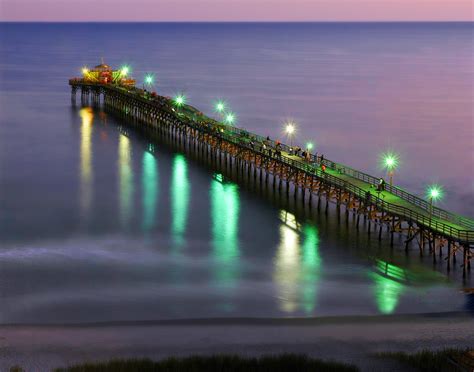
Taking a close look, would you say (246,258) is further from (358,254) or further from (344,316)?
(344,316)

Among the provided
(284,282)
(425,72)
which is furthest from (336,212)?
(425,72)

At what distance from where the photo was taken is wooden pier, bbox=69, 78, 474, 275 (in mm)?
44625

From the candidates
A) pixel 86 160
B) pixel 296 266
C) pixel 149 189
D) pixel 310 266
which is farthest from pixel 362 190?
pixel 86 160

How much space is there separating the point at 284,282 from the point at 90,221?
617 inches

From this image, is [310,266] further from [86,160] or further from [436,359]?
[86,160]

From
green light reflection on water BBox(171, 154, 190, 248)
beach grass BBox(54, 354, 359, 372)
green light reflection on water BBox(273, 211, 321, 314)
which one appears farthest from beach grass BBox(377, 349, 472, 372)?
green light reflection on water BBox(171, 154, 190, 248)

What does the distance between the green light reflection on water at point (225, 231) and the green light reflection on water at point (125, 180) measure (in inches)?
218

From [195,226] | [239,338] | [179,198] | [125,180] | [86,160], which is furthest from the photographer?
[86,160]

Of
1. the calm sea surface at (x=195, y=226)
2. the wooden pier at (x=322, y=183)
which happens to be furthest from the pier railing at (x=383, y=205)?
the calm sea surface at (x=195, y=226)

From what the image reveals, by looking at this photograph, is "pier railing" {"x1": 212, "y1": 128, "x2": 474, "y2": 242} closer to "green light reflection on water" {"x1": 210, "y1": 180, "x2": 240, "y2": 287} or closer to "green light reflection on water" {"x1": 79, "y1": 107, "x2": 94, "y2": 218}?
"green light reflection on water" {"x1": 210, "y1": 180, "x2": 240, "y2": 287}

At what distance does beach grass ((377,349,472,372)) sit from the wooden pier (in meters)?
10.3

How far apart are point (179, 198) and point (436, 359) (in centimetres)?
3037

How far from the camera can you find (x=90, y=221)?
174 ft

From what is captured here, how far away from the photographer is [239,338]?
116ft
